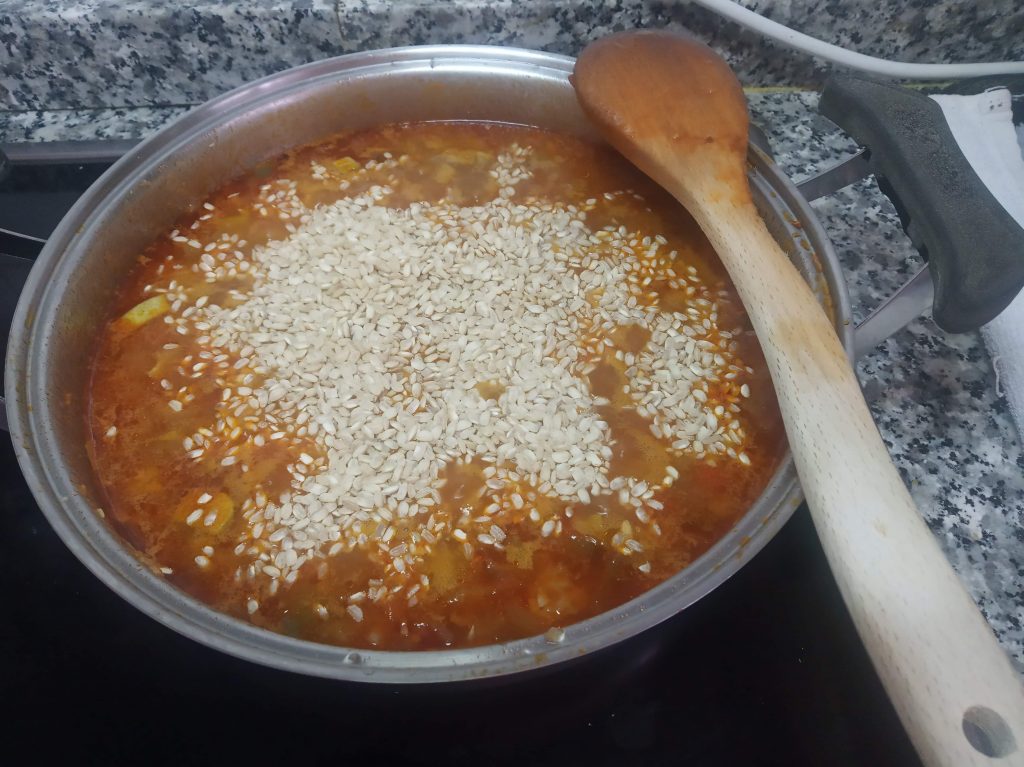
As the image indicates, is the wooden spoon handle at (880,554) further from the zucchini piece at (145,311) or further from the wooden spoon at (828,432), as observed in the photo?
the zucchini piece at (145,311)

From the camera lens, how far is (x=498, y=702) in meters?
1.13

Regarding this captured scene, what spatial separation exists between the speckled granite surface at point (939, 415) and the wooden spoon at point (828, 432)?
14.4 inches

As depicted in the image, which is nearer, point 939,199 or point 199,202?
point 939,199

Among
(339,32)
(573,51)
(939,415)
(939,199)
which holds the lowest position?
(939,415)

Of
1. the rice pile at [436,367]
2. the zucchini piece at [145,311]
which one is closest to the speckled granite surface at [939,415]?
the rice pile at [436,367]

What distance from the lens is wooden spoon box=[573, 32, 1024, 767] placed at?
0.72 metres

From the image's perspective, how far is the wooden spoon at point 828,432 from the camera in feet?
2.37

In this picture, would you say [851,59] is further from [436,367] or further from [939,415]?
[436,367]

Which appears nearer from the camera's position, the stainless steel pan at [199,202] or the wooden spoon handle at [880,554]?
the wooden spoon handle at [880,554]

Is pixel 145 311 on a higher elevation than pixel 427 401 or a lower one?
lower

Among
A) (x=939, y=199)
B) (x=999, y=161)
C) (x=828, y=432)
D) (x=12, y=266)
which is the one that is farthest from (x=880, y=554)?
(x=12, y=266)

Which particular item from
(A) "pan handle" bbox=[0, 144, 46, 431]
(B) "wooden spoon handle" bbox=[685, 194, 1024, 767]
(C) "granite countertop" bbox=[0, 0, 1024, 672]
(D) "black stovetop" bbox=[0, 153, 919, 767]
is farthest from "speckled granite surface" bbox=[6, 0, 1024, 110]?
(D) "black stovetop" bbox=[0, 153, 919, 767]

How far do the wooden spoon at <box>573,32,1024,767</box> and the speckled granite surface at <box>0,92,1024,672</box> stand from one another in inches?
14.4

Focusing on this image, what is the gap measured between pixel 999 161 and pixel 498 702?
1.59 meters
